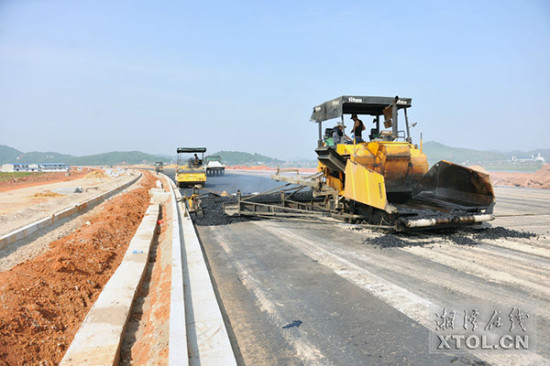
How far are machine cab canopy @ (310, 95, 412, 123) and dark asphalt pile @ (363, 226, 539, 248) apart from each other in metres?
3.23

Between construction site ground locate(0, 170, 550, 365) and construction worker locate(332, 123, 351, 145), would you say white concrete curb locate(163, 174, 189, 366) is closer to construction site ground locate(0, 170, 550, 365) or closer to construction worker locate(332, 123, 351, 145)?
construction site ground locate(0, 170, 550, 365)

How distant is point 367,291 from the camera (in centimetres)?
392

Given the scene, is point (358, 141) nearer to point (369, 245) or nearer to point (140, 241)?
point (369, 245)

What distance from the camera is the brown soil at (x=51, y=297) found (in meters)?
2.90

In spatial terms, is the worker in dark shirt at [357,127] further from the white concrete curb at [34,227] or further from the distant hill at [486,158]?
the distant hill at [486,158]

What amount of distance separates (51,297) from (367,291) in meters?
3.97

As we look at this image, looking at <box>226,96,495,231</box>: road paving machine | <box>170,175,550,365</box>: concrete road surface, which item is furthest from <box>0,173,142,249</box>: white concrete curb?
<box>226,96,495,231</box>: road paving machine

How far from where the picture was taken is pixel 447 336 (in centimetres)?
292

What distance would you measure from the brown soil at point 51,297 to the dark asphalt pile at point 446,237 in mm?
4861

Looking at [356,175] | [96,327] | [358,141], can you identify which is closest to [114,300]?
[96,327]

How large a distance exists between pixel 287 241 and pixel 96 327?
4075 mm

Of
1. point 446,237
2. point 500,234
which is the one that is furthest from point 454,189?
point 446,237

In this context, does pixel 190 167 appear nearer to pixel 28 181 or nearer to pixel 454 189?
pixel 454 189

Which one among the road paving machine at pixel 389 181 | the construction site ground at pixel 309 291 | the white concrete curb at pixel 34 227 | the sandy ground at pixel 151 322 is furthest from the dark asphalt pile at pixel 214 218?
the white concrete curb at pixel 34 227
